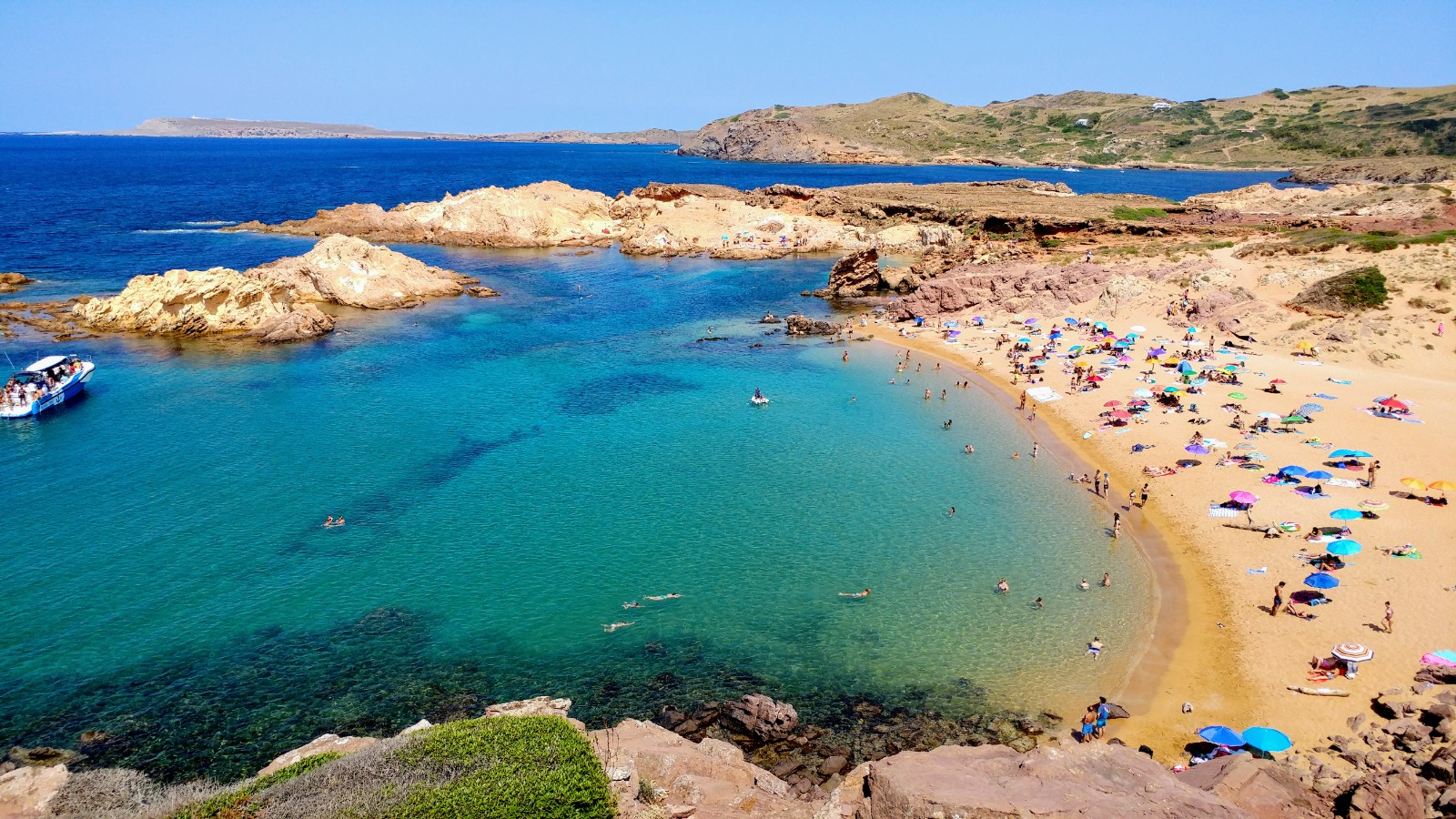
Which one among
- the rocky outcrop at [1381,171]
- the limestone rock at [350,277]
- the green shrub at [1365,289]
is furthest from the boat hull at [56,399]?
the rocky outcrop at [1381,171]

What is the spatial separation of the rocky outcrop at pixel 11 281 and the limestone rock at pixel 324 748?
71.1 metres

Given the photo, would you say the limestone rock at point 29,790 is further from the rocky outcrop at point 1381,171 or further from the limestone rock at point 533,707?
the rocky outcrop at point 1381,171

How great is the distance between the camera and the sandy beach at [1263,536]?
20.7 m

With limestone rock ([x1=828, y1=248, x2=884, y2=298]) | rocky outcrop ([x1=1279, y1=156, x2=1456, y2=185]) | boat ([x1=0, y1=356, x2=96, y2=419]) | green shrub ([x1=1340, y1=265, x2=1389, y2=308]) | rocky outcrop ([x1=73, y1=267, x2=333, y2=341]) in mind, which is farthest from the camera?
rocky outcrop ([x1=1279, y1=156, x2=1456, y2=185])

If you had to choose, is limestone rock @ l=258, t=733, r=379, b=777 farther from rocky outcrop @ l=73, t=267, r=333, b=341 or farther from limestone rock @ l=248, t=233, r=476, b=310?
limestone rock @ l=248, t=233, r=476, b=310

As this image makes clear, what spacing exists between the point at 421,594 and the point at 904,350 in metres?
37.9

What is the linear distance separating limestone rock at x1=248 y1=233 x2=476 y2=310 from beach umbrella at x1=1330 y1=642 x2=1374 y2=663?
64.9 meters

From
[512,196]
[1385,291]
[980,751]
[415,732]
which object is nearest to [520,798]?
[415,732]

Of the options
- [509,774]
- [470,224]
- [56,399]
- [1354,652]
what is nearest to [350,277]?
[56,399]

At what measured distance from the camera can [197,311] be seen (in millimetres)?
55844

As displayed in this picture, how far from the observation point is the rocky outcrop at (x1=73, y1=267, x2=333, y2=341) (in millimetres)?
55875

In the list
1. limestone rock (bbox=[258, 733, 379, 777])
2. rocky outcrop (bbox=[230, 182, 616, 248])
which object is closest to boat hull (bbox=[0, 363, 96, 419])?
limestone rock (bbox=[258, 733, 379, 777])

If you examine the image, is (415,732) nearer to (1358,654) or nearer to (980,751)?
(980,751)

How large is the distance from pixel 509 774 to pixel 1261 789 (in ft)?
46.7
